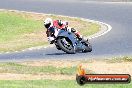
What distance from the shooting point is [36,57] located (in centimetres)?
2045

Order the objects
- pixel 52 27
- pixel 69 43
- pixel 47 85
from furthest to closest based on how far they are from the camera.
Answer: pixel 69 43 < pixel 52 27 < pixel 47 85

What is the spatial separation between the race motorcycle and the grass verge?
3.23m

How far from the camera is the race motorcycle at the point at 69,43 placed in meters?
20.4

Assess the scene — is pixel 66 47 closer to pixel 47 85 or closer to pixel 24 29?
pixel 47 85

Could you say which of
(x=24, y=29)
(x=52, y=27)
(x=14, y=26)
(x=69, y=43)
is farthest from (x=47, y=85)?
(x=14, y=26)

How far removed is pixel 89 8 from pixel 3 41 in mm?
14748

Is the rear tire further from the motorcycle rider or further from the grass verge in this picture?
the grass verge

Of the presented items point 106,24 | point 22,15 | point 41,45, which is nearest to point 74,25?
point 106,24

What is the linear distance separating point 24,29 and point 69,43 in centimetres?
1011

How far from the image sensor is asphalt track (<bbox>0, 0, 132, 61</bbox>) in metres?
21.0

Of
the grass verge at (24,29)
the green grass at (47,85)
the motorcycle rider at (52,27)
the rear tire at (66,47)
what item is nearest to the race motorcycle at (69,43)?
the rear tire at (66,47)

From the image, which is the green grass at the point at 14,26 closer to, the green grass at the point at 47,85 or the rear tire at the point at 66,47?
the rear tire at the point at 66,47

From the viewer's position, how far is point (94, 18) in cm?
3522

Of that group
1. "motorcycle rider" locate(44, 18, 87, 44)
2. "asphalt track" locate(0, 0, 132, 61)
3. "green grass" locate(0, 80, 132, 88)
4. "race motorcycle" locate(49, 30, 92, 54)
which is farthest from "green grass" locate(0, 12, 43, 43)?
"green grass" locate(0, 80, 132, 88)
